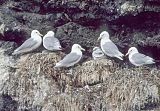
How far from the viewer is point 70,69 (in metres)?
9.59

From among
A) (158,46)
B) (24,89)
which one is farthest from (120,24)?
(24,89)

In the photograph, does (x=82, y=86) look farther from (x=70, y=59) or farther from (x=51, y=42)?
(x=51, y=42)

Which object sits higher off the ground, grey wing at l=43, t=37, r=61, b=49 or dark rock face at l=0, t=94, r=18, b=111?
grey wing at l=43, t=37, r=61, b=49

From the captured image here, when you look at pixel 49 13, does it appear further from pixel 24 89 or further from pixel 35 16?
pixel 24 89

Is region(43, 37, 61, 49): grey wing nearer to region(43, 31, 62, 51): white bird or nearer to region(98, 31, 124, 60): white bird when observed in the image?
region(43, 31, 62, 51): white bird

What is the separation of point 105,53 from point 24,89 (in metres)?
1.75

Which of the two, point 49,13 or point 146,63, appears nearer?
point 146,63

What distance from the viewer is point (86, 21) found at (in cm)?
1046

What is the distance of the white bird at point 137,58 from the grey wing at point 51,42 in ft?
Answer: 4.81

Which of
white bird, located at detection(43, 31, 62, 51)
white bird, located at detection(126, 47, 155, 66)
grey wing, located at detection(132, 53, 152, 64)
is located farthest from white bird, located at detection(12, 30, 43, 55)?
grey wing, located at detection(132, 53, 152, 64)

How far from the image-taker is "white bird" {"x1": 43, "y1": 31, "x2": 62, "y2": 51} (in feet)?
32.1

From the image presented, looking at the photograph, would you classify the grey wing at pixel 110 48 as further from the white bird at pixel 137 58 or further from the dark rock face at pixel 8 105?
the dark rock face at pixel 8 105

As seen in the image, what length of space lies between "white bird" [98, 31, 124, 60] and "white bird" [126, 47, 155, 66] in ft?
0.70

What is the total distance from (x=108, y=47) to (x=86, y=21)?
1.07 meters
